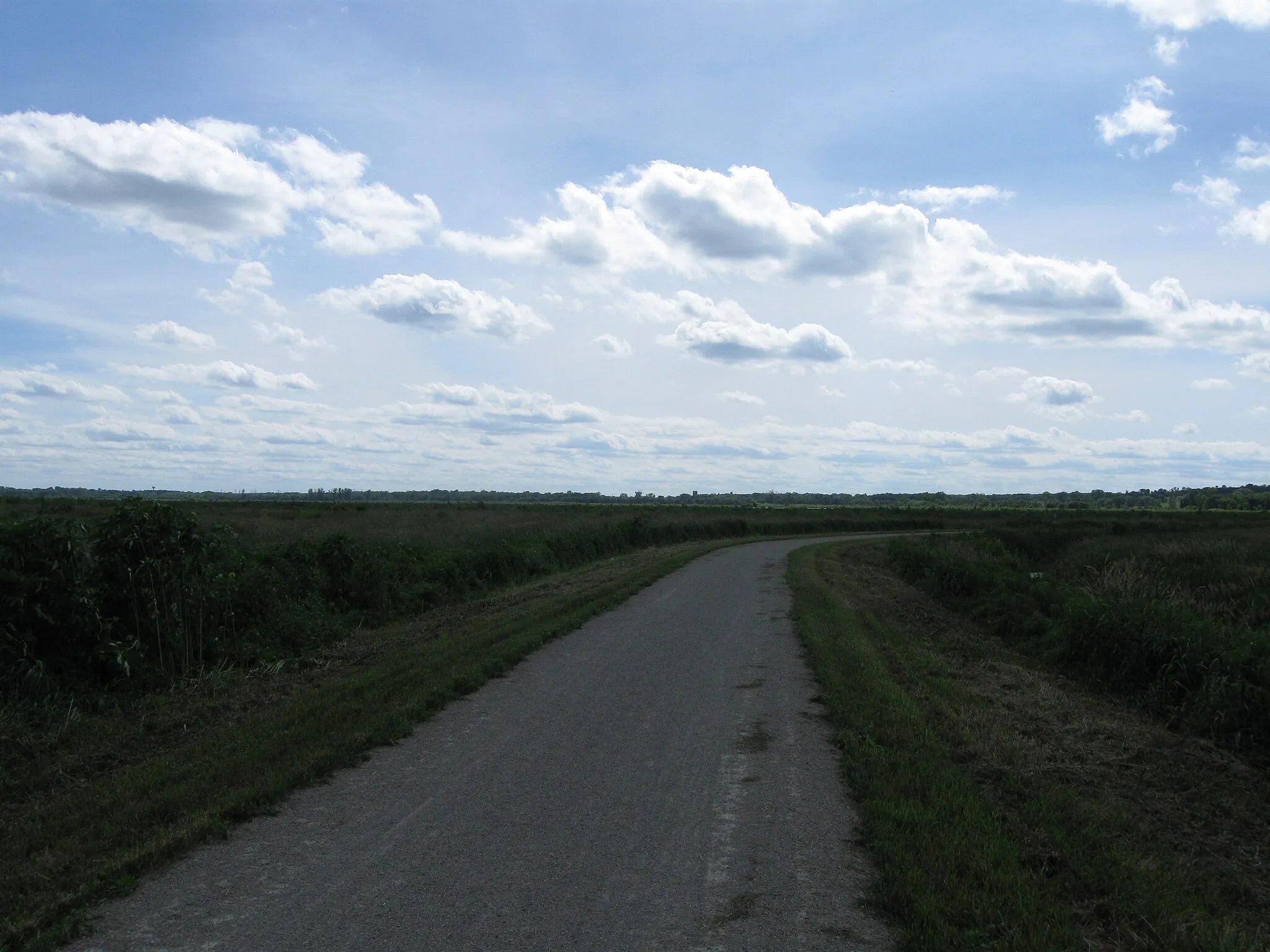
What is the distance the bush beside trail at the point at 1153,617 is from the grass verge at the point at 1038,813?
675 millimetres

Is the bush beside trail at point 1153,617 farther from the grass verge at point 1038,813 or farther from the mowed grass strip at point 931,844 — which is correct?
the mowed grass strip at point 931,844

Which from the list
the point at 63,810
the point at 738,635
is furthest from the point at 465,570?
the point at 63,810

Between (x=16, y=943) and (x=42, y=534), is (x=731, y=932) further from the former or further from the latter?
(x=42, y=534)

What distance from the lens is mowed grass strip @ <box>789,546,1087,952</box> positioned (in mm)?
4406

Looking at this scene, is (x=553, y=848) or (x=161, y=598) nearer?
(x=553, y=848)

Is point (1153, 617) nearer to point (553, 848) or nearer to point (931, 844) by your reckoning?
point (931, 844)

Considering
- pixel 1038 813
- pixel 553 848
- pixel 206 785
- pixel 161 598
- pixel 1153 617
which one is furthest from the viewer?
pixel 1153 617

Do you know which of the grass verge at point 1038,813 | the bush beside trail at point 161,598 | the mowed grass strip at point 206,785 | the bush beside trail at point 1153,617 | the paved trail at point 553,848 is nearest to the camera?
the paved trail at point 553,848

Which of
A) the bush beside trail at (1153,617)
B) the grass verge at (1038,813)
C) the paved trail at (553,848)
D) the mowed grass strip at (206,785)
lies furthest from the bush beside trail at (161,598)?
the bush beside trail at (1153,617)

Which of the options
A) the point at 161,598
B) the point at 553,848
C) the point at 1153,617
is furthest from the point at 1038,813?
the point at 161,598

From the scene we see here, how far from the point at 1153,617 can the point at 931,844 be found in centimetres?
935

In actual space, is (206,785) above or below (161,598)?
below

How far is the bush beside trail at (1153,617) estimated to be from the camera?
10.3 m

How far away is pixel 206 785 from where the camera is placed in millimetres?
6582
